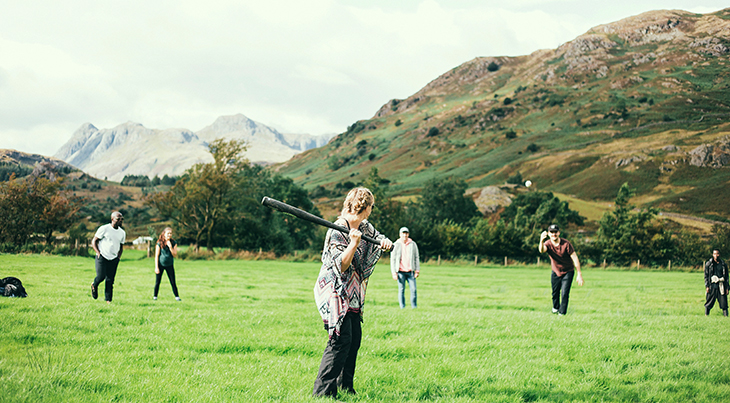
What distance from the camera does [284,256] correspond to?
5259cm

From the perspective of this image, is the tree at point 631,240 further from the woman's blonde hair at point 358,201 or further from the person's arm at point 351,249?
the person's arm at point 351,249

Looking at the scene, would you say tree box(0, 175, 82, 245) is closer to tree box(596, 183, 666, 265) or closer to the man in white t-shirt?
the man in white t-shirt

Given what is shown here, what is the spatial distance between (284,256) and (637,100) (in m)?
185

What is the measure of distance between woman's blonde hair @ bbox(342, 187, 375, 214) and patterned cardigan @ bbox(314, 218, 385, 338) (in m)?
0.15

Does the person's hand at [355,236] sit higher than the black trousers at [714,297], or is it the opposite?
the person's hand at [355,236]

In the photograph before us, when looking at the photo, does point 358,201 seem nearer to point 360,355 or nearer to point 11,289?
point 360,355

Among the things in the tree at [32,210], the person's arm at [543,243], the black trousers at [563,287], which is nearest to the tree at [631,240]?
the black trousers at [563,287]

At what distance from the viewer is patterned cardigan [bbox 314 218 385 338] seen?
4496 millimetres

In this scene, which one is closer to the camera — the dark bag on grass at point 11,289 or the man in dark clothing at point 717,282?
the dark bag on grass at point 11,289

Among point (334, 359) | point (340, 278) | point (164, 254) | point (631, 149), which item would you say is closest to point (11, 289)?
point (164, 254)

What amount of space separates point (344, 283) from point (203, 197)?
177 feet

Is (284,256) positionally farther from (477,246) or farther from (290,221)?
(477,246)

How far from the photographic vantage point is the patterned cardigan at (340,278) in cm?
450

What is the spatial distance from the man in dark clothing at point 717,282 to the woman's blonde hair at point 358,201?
1480cm
